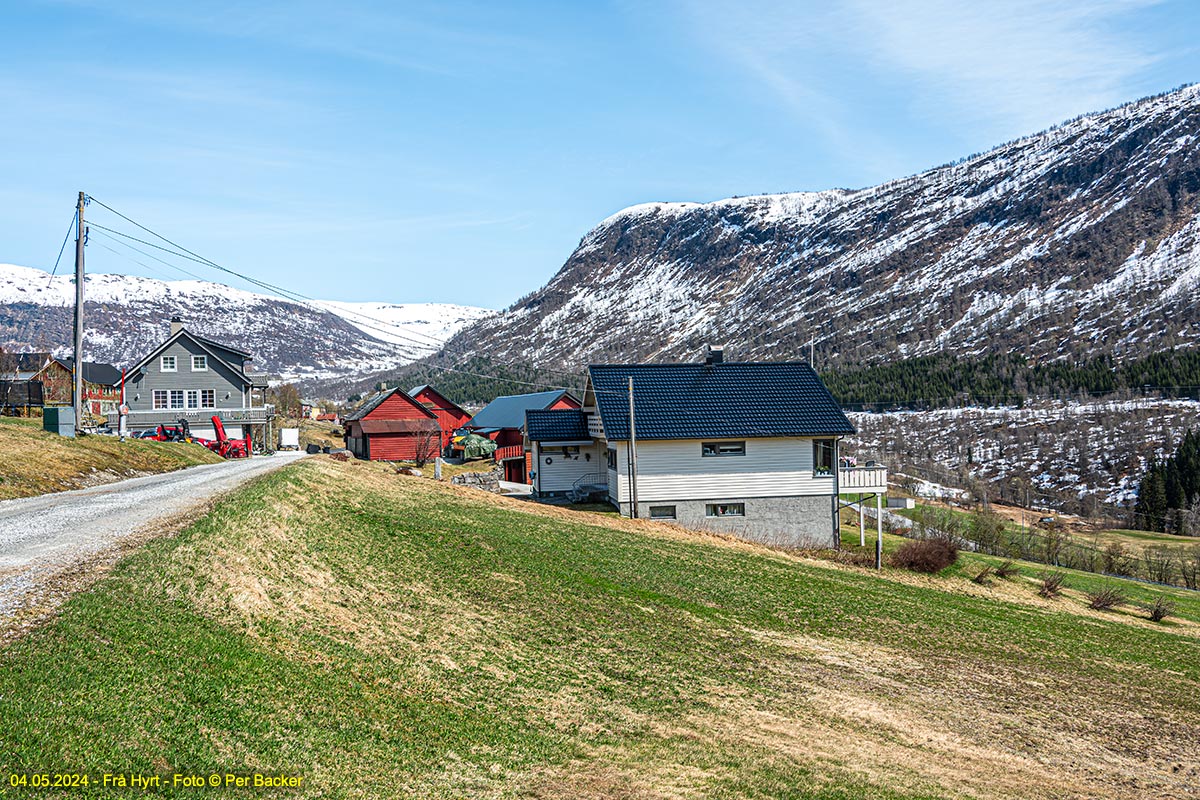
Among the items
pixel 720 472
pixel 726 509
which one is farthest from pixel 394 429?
pixel 726 509

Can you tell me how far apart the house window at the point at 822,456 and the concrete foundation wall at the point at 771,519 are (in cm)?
125

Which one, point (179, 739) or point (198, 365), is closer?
point (179, 739)

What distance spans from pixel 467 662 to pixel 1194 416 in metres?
154

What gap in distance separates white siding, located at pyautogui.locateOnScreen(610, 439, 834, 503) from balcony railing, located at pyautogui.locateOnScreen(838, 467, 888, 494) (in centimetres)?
65

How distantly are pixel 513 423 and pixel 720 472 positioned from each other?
40215 millimetres

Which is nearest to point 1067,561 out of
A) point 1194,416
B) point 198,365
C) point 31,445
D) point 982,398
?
point 31,445

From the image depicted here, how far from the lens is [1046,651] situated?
22359 millimetres

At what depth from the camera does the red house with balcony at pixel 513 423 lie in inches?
2606

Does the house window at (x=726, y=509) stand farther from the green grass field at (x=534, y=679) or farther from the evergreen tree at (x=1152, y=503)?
the evergreen tree at (x=1152, y=503)

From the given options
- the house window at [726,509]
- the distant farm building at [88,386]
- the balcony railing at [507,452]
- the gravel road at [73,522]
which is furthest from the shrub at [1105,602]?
the distant farm building at [88,386]

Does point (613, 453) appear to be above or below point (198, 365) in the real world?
below

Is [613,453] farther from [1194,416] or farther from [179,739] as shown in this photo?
[1194,416]

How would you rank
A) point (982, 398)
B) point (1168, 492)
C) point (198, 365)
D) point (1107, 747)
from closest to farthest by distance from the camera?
point (1107, 747), point (198, 365), point (1168, 492), point (982, 398)

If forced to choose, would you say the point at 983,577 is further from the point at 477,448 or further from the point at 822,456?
the point at 477,448
